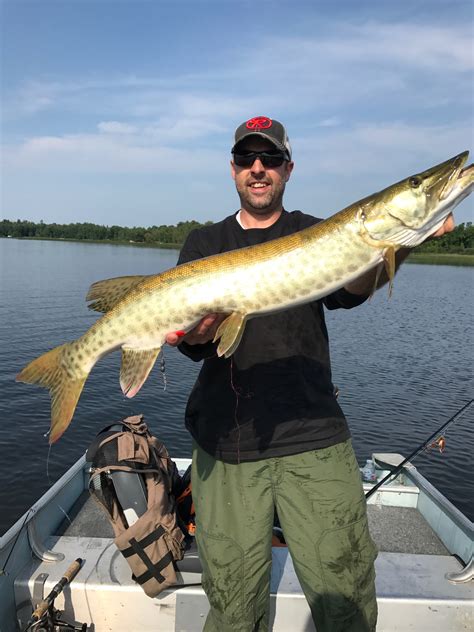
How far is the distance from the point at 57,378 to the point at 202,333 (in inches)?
36.1

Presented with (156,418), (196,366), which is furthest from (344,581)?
(196,366)

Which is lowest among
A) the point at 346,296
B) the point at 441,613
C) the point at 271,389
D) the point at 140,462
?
the point at 441,613

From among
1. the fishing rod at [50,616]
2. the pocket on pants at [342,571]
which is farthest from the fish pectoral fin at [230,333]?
the fishing rod at [50,616]

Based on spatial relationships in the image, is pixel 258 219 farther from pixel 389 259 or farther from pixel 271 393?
pixel 271 393

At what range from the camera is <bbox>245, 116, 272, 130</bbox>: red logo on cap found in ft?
10.6

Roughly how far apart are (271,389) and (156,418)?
9.15 metres

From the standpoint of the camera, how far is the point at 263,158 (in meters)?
3.20

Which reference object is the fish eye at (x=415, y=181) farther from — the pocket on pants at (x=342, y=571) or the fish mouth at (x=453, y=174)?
the pocket on pants at (x=342, y=571)

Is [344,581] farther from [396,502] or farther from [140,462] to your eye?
[396,502]

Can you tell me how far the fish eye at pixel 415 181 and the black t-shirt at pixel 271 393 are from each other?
0.71 m

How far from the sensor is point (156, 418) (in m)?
11.7

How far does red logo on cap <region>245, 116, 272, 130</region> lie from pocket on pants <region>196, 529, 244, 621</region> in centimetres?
247

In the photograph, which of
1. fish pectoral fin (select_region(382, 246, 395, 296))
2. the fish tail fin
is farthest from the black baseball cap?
the fish tail fin

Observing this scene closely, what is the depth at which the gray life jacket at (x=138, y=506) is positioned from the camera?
11.2ft
